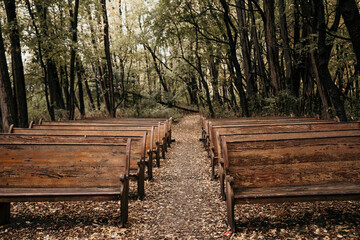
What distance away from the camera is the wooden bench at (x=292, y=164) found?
3225 millimetres

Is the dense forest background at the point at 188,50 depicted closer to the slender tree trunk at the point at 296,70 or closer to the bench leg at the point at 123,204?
the slender tree trunk at the point at 296,70

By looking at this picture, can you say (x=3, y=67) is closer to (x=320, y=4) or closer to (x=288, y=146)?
(x=288, y=146)

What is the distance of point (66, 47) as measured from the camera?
1119 centimetres

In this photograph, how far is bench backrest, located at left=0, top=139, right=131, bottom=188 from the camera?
11.3 feet

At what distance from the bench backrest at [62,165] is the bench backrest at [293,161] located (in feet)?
5.16

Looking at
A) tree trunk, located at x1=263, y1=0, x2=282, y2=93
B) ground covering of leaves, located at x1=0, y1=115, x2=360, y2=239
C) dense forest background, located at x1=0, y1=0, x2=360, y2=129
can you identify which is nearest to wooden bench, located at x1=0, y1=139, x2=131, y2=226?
ground covering of leaves, located at x1=0, y1=115, x2=360, y2=239

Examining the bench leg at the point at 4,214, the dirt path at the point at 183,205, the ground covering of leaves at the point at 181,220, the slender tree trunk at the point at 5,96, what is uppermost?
the slender tree trunk at the point at 5,96

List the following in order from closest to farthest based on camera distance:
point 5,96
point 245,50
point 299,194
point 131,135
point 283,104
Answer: point 299,194
point 131,135
point 5,96
point 283,104
point 245,50

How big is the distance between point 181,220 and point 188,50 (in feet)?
55.6

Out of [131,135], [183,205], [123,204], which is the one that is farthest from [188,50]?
[123,204]

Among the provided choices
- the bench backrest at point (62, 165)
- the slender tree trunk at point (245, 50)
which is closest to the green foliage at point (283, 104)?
the slender tree trunk at point (245, 50)

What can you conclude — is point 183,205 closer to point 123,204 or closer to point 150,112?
point 123,204

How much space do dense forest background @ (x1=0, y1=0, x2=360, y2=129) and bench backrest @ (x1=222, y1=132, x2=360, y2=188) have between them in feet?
9.56

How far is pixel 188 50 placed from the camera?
1906 cm
